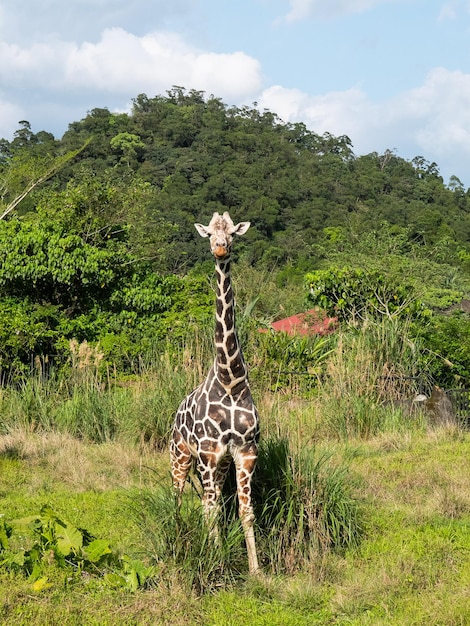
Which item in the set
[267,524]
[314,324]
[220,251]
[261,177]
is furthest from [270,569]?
[261,177]

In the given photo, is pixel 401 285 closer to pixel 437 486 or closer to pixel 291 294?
pixel 437 486

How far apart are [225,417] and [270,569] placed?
124cm

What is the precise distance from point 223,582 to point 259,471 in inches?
39.7

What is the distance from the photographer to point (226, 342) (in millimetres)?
5469

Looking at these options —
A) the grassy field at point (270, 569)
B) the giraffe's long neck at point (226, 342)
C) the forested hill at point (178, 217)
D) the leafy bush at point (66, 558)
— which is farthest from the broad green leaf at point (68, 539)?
the forested hill at point (178, 217)

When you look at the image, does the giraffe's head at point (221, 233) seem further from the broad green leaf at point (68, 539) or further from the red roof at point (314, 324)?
the red roof at point (314, 324)

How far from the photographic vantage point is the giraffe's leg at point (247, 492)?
5438 millimetres

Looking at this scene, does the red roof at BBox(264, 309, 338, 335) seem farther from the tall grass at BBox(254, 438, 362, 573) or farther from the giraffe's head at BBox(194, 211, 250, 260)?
the giraffe's head at BBox(194, 211, 250, 260)

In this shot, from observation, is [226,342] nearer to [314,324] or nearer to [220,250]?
[220,250]

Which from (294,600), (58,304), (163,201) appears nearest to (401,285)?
(58,304)

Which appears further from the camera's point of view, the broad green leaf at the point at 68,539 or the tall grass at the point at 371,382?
the tall grass at the point at 371,382

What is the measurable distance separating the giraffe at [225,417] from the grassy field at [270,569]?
0.44 meters

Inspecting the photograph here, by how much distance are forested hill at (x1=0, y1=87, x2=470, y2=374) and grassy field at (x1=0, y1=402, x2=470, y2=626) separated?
5.10 meters

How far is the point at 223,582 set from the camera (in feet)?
17.4
